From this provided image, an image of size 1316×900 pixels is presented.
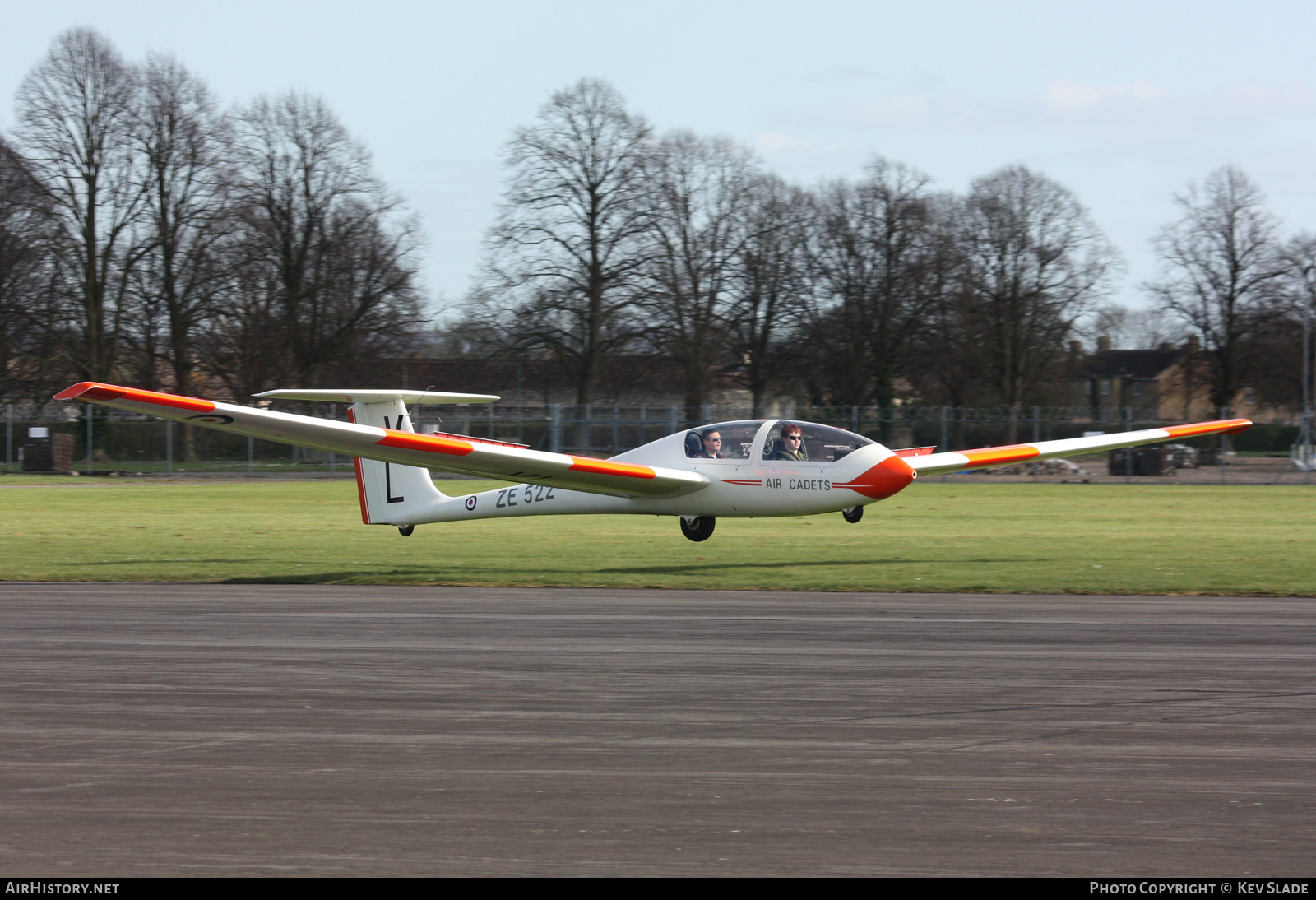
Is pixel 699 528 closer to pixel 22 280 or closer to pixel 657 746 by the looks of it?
pixel 657 746

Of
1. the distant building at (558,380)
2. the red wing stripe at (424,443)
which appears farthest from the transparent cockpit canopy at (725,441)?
the distant building at (558,380)

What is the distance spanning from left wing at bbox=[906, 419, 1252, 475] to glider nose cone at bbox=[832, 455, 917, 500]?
0.92 meters

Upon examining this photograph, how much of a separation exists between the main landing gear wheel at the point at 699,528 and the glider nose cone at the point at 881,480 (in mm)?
2427

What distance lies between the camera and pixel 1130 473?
4300 centimetres

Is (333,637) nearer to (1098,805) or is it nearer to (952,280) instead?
(1098,805)

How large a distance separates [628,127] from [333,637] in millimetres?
53038

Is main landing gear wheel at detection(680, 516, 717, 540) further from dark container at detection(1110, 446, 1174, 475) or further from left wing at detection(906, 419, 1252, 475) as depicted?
dark container at detection(1110, 446, 1174, 475)

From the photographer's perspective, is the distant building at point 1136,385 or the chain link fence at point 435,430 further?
the distant building at point 1136,385

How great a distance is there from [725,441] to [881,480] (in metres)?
2.25

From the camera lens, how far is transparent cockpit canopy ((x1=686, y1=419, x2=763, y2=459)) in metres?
16.9

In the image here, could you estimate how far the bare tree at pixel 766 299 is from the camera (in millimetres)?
65750

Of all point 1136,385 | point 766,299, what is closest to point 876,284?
point 766,299

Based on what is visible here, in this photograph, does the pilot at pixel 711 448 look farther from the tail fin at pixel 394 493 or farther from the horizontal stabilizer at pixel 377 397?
the tail fin at pixel 394 493

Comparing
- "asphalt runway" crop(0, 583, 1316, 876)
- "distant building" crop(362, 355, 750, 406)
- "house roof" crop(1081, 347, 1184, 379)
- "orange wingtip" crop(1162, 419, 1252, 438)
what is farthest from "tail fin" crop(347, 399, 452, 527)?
"house roof" crop(1081, 347, 1184, 379)
